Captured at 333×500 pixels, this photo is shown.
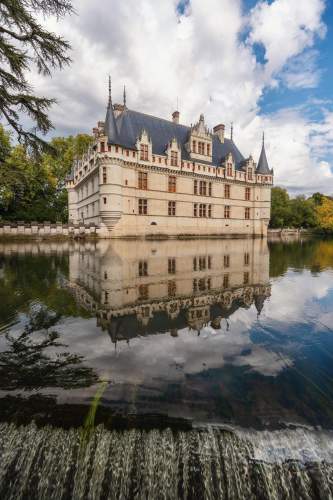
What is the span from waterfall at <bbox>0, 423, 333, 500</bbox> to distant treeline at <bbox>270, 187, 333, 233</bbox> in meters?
58.8

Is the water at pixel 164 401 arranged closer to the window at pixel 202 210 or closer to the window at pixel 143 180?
the window at pixel 143 180

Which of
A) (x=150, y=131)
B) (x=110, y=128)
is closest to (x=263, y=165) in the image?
(x=150, y=131)

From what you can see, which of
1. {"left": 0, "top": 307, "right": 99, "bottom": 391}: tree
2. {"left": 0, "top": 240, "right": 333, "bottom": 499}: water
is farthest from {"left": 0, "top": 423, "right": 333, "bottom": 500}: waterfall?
{"left": 0, "top": 307, "right": 99, "bottom": 391}: tree

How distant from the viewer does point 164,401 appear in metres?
2.64

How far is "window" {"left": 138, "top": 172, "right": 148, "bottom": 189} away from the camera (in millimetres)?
27053

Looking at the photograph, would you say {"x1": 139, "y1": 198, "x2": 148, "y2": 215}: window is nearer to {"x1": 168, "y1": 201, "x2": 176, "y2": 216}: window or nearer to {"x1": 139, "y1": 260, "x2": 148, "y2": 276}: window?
{"x1": 168, "y1": 201, "x2": 176, "y2": 216}: window

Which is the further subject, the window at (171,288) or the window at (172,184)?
the window at (172,184)

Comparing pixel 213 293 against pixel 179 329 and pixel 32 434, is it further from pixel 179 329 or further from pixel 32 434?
pixel 32 434

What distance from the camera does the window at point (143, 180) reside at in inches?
1065

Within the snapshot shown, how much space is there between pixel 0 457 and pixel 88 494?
0.80 meters

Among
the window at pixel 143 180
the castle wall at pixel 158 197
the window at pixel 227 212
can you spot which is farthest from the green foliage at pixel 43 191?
the window at pixel 227 212

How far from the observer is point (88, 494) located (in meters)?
2.00

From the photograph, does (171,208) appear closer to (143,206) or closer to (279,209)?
(143,206)

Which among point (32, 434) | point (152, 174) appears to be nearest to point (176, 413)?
point (32, 434)
